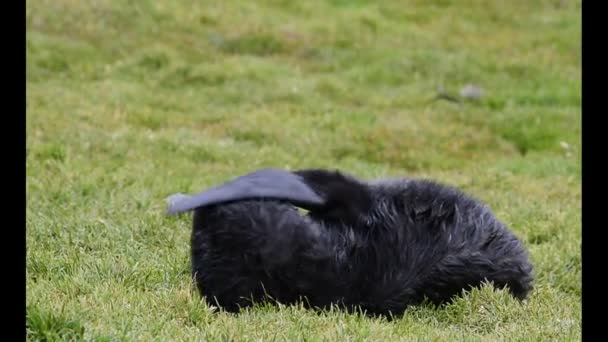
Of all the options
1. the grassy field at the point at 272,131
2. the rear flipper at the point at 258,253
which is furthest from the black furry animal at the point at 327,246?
the grassy field at the point at 272,131

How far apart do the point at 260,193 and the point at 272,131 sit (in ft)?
22.0

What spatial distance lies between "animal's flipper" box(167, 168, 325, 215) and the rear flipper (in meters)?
0.04

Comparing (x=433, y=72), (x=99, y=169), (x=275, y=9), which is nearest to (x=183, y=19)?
(x=275, y=9)

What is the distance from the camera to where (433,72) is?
48.6ft

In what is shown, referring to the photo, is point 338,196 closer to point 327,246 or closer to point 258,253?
point 327,246

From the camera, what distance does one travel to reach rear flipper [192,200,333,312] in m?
4.11

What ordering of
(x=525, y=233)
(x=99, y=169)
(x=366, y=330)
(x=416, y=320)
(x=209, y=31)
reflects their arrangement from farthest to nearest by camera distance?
1. (x=209, y=31)
2. (x=99, y=169)
3. (x=525, y=233)
4. (x=416, y=320)
5. (x=366, y=330)

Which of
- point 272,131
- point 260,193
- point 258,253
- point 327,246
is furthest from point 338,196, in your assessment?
point 272,131

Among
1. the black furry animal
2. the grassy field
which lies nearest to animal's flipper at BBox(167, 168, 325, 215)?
the black furry animal

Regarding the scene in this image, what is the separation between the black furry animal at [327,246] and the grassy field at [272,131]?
15 cm

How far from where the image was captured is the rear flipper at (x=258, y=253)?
4.11 meters

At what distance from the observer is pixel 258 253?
162 inches

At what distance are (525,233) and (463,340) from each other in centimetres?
310
